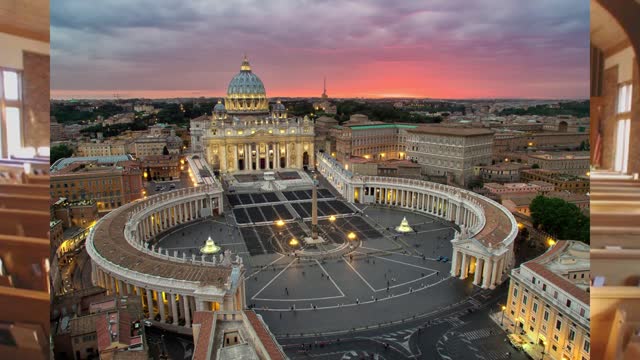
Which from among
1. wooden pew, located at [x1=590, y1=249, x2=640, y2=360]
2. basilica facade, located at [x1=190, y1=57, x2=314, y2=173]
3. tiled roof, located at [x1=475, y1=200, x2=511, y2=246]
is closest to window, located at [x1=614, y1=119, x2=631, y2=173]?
wooden pew, located at [x1=590, y1=249, x2=640, y2=360]

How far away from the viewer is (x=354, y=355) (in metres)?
23.7

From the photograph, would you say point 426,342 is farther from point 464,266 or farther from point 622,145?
point 622,145

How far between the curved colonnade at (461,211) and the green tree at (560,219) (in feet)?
11.4

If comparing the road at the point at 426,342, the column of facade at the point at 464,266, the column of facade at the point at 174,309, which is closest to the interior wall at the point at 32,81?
the road at the point at 426,342

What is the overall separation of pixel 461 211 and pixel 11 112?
4382 centimetres

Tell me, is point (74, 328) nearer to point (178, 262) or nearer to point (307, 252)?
point (178, 262)

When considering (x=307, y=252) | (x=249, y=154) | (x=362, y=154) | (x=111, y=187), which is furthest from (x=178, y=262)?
(x=362, y=154)

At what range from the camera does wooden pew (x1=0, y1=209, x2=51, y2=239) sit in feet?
15.2

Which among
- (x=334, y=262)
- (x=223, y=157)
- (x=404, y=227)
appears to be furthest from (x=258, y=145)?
(x=334, y=262)

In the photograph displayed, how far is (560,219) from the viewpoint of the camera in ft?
128

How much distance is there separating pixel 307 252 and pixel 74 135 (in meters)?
86.6

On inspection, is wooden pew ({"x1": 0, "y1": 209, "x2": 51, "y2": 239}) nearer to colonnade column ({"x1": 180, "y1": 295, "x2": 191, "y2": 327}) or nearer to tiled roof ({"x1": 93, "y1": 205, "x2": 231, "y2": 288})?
tiled roof ({"x1": 93, "y1": 205, "x2": 231, "y2": 288})

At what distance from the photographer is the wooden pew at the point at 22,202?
15.4 ft

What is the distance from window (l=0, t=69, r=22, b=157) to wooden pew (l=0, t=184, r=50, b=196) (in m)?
0.33
